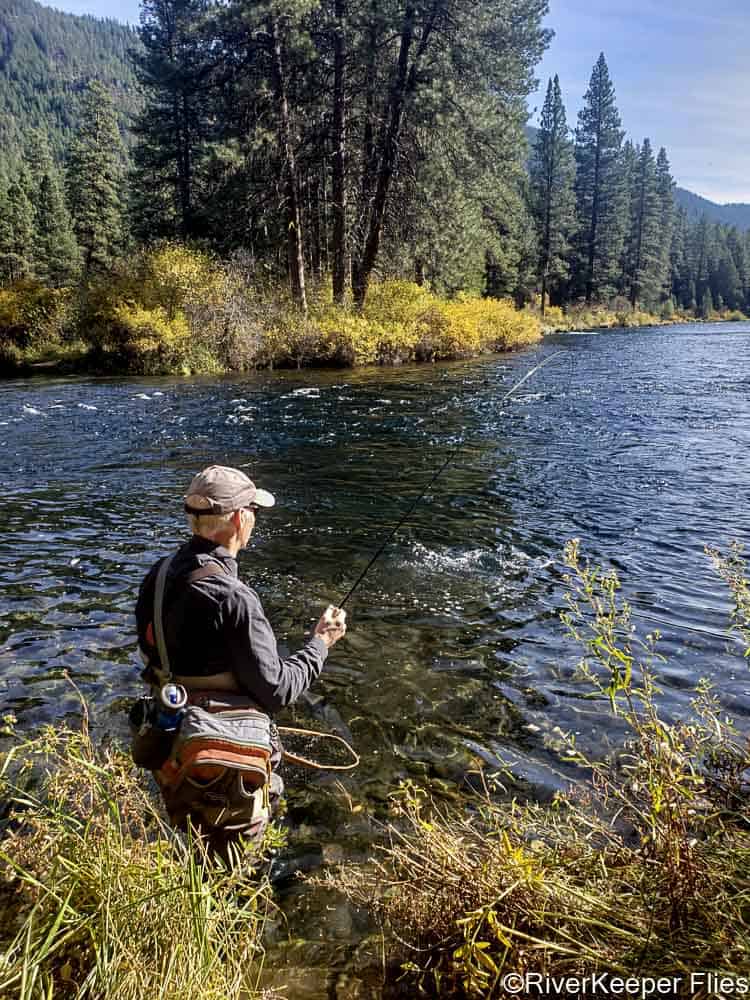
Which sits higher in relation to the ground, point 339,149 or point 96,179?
point 96,179

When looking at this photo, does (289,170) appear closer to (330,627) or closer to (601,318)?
(330,627)

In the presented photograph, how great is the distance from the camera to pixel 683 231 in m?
103

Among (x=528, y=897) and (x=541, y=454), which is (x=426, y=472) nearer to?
(x=541, y=454)

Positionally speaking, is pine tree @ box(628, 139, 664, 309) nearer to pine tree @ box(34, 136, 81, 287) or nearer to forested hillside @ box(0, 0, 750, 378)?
forested hillside @ box(0, 0, 750, 378)

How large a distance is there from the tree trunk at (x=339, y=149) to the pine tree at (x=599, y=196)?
160 feet

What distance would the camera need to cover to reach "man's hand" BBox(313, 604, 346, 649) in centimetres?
327

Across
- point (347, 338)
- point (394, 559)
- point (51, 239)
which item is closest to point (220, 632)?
point (394, 559)

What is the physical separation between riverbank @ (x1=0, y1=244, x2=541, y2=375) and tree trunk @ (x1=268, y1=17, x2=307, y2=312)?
917 millimetres

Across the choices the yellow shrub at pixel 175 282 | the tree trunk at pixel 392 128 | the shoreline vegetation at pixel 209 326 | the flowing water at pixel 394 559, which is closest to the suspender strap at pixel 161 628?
the flowing water at pixel 394 559

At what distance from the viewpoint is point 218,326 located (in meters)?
24.0

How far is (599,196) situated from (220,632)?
77.8 m

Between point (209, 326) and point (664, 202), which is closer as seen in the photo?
point (209, 326)

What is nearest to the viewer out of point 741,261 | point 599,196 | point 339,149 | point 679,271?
point 339,149

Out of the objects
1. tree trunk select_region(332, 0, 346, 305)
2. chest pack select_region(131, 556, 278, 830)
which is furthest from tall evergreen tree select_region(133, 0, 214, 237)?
chest pack select_region(131, 556, 278, 830)
